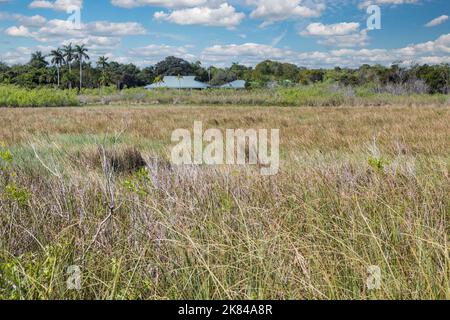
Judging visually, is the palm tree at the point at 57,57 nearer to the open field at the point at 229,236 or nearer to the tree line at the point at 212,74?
the tree line at the point at 212,74

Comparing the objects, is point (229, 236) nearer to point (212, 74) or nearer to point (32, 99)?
point (32, 99)

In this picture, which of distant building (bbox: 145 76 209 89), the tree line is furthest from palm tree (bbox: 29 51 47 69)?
distant building (bbox: 145 76 209 89)

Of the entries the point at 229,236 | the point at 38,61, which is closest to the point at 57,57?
the point at 38,61

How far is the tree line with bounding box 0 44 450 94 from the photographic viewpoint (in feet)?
139

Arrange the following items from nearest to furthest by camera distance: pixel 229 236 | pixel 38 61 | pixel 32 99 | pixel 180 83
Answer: pixel 229 236
pixel 32 99
pixel 38 61
pixel 180 83

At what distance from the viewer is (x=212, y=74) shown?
87.9 metres

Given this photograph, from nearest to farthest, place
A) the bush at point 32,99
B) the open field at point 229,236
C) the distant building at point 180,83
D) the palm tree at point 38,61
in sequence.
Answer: the open field at point 229,236
the bush at point 32,99
the palm tree at point 38,61
the distant building at point 180,83

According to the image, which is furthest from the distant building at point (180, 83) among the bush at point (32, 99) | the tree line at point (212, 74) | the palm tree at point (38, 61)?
the bush at point (32, 99)

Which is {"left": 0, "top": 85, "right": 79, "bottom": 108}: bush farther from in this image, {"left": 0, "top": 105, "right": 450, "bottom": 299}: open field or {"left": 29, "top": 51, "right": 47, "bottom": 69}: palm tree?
{"left": 0, "top": 105, "right": 450, "bottom": 299}: open field

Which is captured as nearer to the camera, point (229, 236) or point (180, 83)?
point (229, 236)

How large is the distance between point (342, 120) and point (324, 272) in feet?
44.3

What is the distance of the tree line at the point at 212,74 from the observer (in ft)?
139

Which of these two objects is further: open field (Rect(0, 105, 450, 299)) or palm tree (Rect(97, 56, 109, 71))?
palm tree (Rect(97, 56, 109, 71))

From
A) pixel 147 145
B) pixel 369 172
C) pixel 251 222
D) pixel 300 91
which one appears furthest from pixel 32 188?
pixel 300 91
